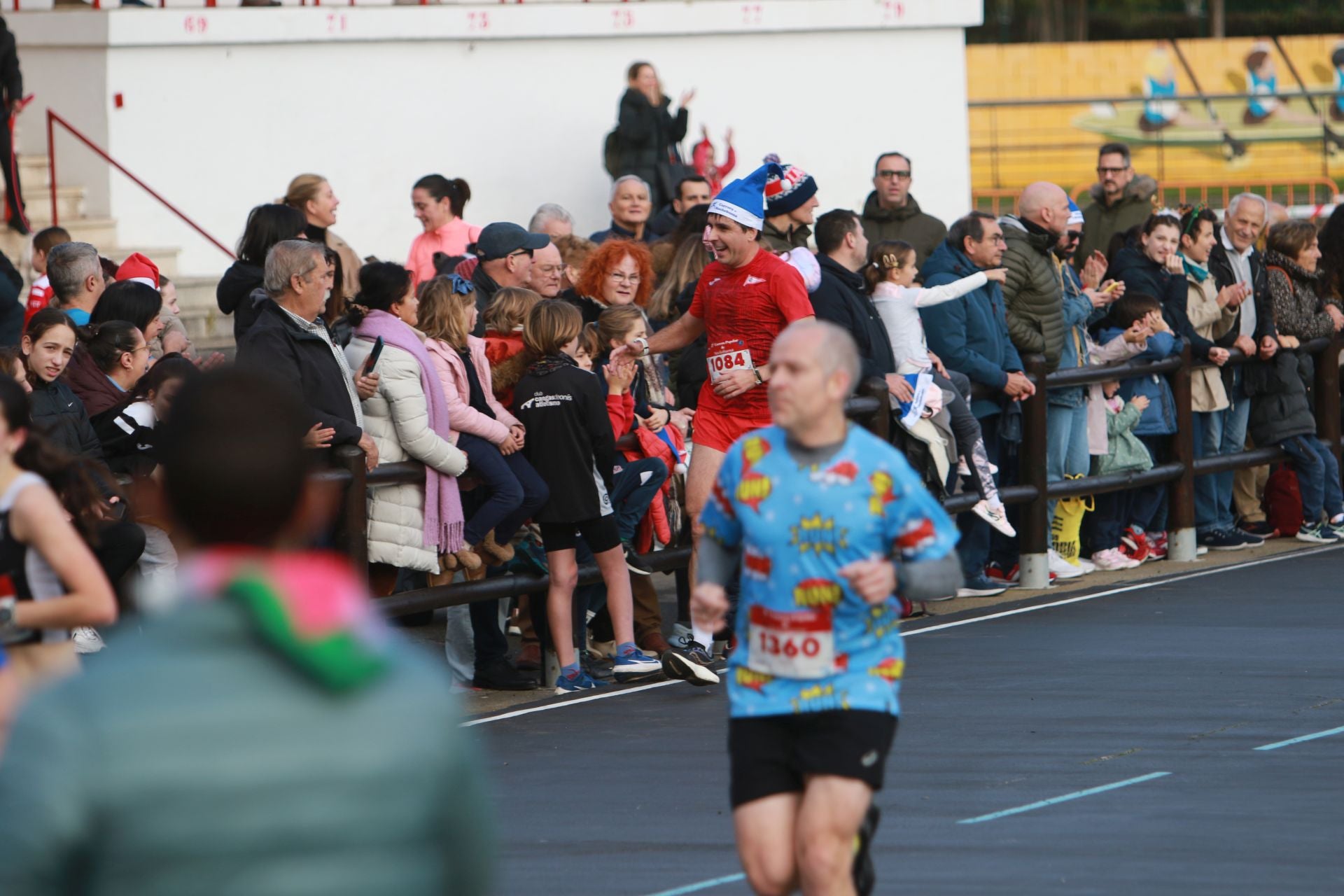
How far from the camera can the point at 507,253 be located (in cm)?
974

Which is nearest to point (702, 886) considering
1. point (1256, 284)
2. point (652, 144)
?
point (1256, 284)

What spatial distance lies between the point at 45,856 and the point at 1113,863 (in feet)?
14.1

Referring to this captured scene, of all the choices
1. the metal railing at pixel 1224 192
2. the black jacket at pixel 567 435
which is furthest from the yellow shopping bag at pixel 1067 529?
the metal railing at pixel 1224 192

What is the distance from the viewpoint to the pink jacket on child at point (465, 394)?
8.56 m

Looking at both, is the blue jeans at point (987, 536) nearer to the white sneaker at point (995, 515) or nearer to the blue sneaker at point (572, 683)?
the white sneaker at point (995, 515)

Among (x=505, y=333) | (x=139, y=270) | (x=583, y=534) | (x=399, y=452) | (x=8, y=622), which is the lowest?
(x=583, y=534)

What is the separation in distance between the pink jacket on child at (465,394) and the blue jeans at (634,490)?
635mm

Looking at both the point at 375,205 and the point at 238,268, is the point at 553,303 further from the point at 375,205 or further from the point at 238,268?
the point at 375,205

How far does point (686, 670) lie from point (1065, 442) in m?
3.90

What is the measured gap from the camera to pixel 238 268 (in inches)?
356

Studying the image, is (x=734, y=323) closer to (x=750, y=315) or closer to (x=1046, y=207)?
(x=750, y=315)

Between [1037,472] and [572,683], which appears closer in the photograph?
[572,683]

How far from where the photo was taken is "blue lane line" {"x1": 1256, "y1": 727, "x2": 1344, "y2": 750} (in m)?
7.33

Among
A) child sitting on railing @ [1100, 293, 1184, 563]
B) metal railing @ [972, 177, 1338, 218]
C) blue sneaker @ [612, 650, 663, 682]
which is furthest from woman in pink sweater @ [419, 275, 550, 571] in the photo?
metal railing @ [972, 177, 1338, 218]
